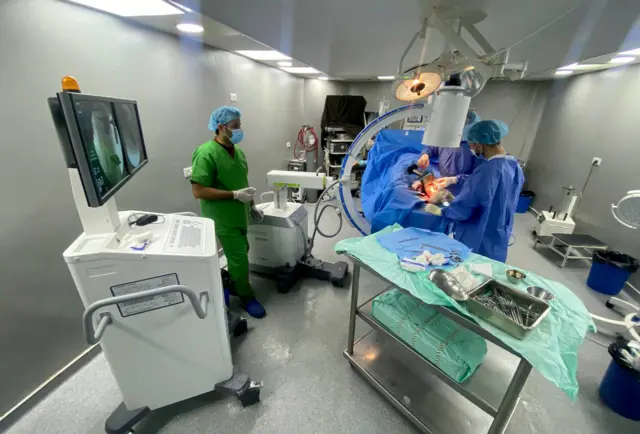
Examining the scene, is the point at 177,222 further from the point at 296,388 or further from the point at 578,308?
the point at 578,308

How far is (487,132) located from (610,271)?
6.17 feet

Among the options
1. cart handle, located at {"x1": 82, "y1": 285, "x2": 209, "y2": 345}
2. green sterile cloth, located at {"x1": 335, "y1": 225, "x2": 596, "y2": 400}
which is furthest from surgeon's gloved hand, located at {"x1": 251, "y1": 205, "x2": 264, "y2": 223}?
cart handle, located at {"x1": 82, "y1": 285, "x2": 209, "y2": 345}

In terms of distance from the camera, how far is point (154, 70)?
Answer: 6.32 feet

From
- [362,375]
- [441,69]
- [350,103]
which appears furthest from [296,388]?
[350,103]

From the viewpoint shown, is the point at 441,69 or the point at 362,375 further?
the point at 362,375

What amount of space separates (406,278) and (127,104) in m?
1.55

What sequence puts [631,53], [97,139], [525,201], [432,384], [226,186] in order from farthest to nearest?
[525,201]
[631,53]
[226,186]
[432,384]
[97,139]

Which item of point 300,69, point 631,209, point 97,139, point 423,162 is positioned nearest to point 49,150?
point 97,139

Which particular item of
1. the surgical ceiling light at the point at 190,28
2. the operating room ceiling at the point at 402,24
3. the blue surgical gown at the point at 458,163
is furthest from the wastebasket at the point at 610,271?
the surgical ceiling light at the point at 190,28

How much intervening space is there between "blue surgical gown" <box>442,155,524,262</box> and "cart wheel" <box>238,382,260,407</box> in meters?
1.72

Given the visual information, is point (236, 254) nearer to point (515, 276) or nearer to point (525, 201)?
point (515, 276)

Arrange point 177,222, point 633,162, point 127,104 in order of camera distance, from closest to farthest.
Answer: point 127,104
point 177,222
point 633,162

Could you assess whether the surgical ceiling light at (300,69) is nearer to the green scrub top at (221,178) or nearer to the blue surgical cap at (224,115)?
the blue surgical cap at (224,115)

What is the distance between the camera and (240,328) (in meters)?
1.87
